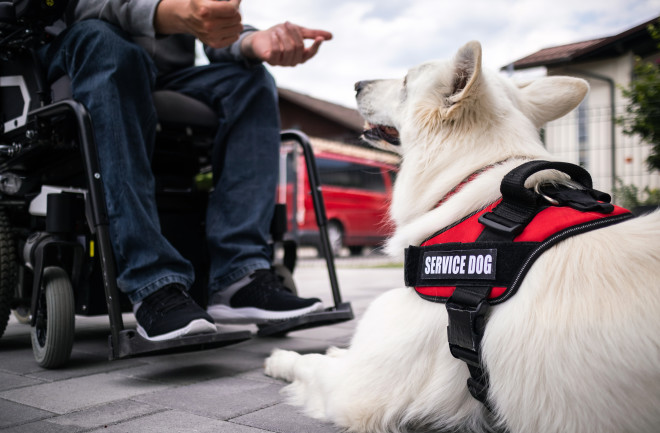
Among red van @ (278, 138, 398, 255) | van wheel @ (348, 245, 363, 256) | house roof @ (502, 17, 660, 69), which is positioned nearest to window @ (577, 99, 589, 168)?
house roof @ (502, 17, 660, 69)

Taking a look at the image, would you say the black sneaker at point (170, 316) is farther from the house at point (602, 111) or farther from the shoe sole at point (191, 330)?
the house at point (602, 111)

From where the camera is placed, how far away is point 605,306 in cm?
99

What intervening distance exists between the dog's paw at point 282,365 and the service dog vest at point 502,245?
79 centimetres

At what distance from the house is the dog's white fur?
647 cm

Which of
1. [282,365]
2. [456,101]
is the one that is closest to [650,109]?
[456,101]

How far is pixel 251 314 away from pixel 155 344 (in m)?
0.52

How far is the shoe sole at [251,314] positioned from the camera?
2.14 m

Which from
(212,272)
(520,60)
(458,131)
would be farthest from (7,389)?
(520,60)

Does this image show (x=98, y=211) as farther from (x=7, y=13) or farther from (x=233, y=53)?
(x=233, y=53)

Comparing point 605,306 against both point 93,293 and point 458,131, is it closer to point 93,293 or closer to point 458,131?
point 458,131

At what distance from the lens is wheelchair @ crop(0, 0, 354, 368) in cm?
186

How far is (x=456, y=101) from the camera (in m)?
1.40

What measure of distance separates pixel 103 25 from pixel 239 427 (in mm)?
1482

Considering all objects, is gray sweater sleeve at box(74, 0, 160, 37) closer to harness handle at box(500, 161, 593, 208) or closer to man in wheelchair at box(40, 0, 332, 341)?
man in wheelchair at box(40, 0, 332, 341)
